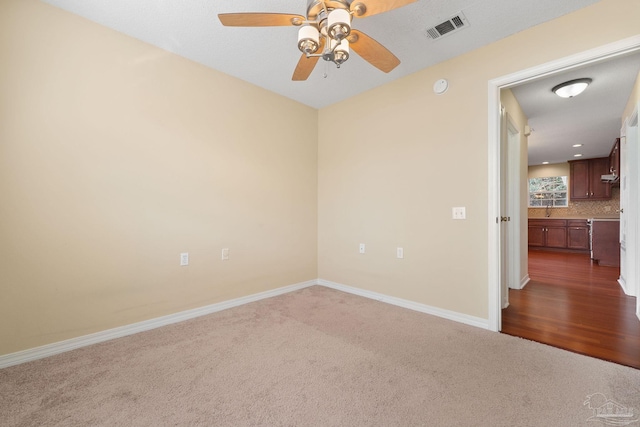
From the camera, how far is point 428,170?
112 inches

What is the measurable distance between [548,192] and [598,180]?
113cm

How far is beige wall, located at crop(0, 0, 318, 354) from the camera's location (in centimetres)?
190

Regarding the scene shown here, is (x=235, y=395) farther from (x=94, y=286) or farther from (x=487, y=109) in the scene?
(x=487, y=109)

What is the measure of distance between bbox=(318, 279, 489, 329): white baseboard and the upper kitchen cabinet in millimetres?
7048

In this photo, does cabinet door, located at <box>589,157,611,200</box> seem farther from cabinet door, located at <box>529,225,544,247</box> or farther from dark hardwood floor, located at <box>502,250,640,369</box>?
dark hardwood floor, located at <box>502,250,640,369</box>

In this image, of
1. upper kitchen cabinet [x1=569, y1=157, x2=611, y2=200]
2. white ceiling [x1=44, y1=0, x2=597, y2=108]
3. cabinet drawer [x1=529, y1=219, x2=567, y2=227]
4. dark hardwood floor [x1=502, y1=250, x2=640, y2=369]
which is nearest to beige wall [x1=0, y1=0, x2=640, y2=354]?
white ceiling [x1=44, y1=0, x2=597, y2=108]

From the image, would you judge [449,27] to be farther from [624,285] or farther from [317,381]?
[624,285]

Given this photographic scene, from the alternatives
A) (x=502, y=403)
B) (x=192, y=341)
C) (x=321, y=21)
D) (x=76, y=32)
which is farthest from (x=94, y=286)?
(x=502, y=403)

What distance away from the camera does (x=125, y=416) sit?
1.37 m

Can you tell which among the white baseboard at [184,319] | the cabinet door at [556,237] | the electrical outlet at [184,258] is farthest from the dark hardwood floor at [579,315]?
the electrical outlet at [184,258]

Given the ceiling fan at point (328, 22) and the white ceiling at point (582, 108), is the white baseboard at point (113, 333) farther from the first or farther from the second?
the white ceiling at point (582, 108)

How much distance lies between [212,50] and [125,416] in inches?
110

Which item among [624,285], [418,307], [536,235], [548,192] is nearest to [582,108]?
[624,285]

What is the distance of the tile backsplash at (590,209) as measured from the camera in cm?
668
